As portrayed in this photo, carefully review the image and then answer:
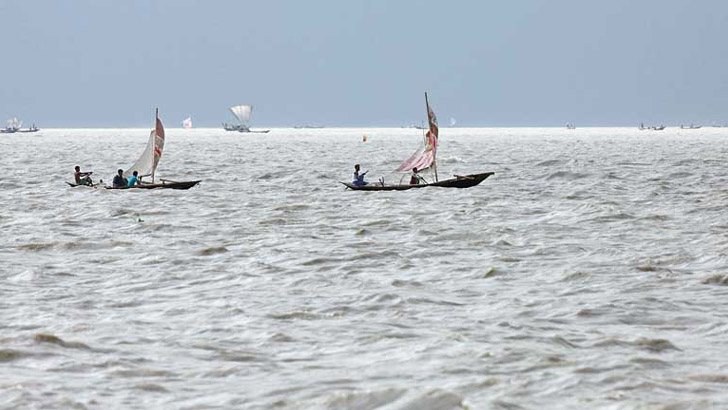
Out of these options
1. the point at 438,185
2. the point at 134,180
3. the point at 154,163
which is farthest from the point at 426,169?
the point at 134,180

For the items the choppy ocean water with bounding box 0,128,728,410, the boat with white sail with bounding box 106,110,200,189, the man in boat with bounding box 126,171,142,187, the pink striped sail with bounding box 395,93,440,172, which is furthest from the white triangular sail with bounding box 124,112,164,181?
the pink striped sail with bounding box 395,93,440,172

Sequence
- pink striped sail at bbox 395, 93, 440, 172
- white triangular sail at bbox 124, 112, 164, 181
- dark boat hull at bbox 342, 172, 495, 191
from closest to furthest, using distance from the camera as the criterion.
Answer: pink striped sail at bbox 395, 93, 440, 172 < dark boat hull at bbox 342, 172, 495, 191 < white triangular sail at bbox 124, 112, 164, 181

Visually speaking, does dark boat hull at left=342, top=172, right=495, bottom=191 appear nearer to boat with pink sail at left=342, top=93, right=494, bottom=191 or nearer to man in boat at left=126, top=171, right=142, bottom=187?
boat with pink sail at left=342, top=93, right=494, bottom=191

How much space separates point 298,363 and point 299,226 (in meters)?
21.1

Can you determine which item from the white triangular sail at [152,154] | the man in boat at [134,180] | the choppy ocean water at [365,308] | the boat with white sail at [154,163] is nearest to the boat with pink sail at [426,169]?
the choppy ocean water at [365,308]

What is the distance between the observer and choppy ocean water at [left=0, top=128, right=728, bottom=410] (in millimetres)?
15656

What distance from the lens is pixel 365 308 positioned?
852 inches

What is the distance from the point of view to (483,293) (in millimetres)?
23281

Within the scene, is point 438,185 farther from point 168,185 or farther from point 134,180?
point 134,180

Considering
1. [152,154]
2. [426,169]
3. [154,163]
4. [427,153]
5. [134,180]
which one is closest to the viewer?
[427,153]

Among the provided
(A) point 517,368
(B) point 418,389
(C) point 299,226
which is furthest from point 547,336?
(C) point 299,226

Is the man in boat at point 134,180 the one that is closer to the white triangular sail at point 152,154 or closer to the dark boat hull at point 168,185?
the white triangular sail at point 152,154

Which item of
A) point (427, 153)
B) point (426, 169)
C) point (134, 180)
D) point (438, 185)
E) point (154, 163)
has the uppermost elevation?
point (427, 153)

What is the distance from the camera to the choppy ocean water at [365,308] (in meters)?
15.7
